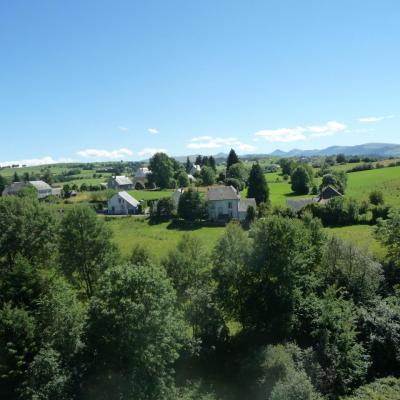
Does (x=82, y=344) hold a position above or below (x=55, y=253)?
below

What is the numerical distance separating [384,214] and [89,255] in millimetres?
40659

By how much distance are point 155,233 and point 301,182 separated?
40.5m

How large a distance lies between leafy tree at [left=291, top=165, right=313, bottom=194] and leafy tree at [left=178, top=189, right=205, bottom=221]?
2910 cm

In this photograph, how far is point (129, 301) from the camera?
17.1 meters

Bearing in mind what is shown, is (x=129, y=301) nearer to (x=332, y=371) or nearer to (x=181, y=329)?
(x=181, y=329)

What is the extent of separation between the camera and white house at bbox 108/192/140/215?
72875 millimetres

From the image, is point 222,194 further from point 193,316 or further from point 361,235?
point 193,316

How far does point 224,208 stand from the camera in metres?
62.3

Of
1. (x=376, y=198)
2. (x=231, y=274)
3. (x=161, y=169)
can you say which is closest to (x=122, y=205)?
(x=161, y=169)

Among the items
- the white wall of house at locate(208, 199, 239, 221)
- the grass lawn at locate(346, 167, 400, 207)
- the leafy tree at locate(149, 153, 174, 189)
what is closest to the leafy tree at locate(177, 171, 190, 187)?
the leafy tree at locate(149, 153, 174, 189)

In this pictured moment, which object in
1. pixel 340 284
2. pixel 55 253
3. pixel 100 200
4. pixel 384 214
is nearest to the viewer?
pixel 340 284

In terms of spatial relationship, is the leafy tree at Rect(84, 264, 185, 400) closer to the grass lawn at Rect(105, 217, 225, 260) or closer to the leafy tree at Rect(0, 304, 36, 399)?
the leafy tree at Rect(0, 304, 36, 399)

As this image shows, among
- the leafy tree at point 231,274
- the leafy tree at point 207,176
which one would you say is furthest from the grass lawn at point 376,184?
the leafy tree at point 231,274

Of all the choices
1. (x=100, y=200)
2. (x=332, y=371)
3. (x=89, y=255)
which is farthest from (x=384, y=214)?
(x=100, y=200)
